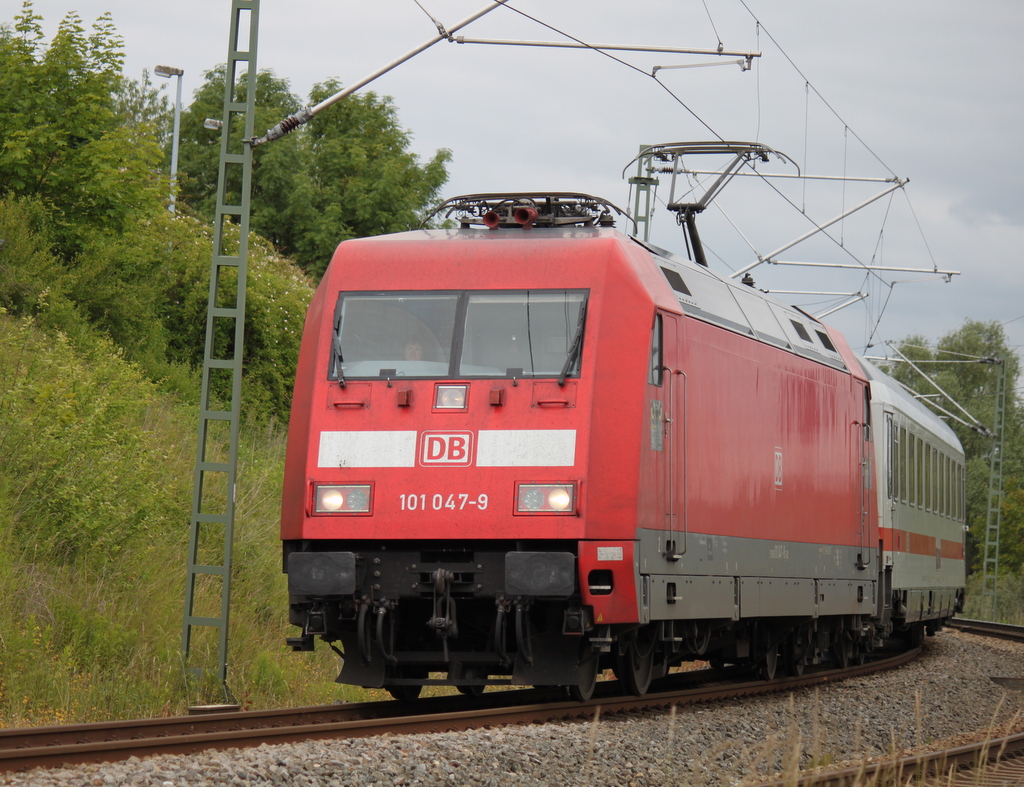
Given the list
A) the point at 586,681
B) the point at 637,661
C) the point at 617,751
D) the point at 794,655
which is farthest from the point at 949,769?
the point at 794,655

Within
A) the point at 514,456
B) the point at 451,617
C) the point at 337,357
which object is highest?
the point at 337,357

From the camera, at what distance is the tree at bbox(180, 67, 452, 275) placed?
119 feet

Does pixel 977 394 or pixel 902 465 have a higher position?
pixel 977 394

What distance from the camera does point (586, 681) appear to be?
32.3ft

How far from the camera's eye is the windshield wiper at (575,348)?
942cm

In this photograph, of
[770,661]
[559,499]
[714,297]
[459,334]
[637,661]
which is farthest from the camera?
[770,661]

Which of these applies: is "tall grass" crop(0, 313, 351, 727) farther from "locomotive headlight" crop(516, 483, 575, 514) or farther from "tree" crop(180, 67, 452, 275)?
"tree" crop(180, 67, 452, 275)

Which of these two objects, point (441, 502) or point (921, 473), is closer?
point (441, 502)

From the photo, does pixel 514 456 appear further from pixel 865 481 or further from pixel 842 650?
pixel 842 650

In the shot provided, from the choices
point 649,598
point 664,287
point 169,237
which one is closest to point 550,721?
point 649,598

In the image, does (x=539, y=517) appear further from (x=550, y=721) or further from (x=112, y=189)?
(x=112, y=189)

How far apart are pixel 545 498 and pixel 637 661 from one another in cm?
261

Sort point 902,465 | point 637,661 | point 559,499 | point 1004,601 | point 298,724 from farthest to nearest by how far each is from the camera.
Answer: point 1004,601 < point 902,465 < point 637,661 < point 559,499 < point 298,724

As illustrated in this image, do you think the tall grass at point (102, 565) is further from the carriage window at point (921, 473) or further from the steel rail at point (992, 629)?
the steel rail at point (992, 629)
